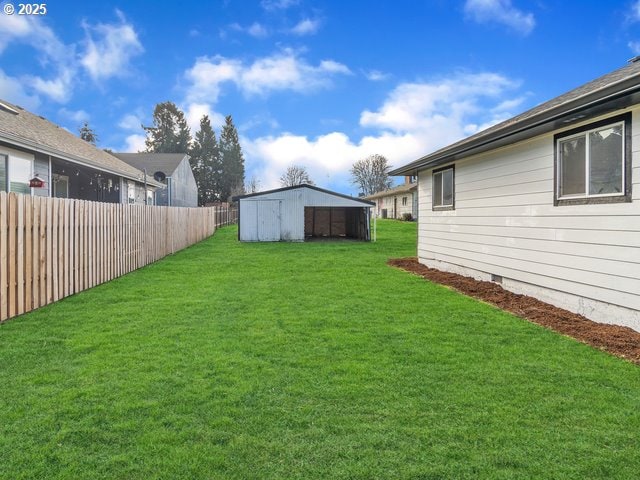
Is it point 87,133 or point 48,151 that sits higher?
point 87,133

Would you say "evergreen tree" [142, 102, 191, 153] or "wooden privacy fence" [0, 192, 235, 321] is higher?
"evergreen tree" [142, 102, 191, 153]

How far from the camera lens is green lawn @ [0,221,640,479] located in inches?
95.4

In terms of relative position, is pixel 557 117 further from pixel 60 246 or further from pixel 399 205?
pixel 399 205

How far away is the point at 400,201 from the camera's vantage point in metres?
40.3

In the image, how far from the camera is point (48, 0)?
11.6 m

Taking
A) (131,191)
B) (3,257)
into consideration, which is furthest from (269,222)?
(3,257)

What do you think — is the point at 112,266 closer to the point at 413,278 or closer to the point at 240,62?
the point at 413,278

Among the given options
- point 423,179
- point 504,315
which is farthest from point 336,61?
point 504,315

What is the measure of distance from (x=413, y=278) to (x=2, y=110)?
12.5 meters

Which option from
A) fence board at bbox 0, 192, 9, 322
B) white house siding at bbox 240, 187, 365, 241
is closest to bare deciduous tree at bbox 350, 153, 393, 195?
white house siding at bbox 240, 187, 365, 241

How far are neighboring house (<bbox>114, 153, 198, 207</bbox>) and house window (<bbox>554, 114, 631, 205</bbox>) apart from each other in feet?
80.0

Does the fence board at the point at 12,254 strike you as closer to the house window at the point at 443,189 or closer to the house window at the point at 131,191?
the house window at the point at 443,189

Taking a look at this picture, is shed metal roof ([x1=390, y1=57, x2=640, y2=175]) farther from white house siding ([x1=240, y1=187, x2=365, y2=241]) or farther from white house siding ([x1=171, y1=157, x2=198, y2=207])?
white house siding ([x1=171, y1=157, x2=198, y2=207])

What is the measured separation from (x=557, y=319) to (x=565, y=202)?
69.7 inches
